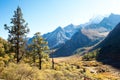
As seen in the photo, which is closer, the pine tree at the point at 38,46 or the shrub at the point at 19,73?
the shrub at the point at 19,73

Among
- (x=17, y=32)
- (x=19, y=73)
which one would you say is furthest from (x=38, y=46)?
(x=19, y=73)

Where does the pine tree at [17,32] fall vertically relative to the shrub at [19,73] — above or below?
above

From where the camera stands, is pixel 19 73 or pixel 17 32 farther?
pixel 17 32

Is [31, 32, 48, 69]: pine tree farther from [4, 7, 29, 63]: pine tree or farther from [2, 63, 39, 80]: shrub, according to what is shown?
[2, 63, 39, 80]: shrub

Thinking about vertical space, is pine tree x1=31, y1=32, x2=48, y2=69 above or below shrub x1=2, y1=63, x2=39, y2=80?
above

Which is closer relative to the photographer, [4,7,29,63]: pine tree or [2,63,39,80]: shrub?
[2,63,39,80]: shrub

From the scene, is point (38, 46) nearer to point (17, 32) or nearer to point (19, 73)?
point (17, 32)

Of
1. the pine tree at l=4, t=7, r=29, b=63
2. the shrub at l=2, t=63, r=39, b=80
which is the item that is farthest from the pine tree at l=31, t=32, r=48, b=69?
the shrub at l=2, t=63, r=39, b=80

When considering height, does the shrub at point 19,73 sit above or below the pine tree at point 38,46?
below

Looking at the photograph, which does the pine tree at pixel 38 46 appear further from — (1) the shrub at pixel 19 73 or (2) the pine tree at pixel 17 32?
(1) the shrub at pixel 19 73

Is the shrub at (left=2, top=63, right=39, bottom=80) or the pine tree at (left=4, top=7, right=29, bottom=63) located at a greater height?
the pine tree at (left=4, top=7, right=29, bottom=63)

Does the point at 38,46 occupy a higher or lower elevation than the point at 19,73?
higher

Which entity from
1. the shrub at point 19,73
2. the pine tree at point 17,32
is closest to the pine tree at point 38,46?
the pine tree at point 17,32

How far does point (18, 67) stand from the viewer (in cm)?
3722
